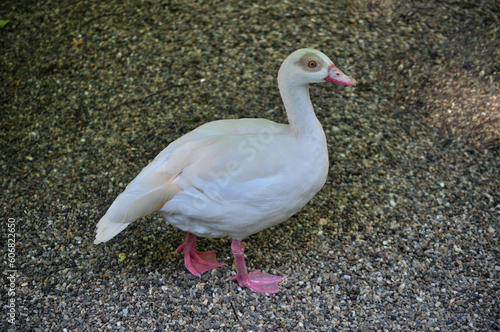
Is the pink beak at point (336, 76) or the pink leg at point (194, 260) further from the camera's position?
the pink leg at point (194, 260)

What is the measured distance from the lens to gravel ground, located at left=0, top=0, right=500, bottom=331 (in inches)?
133

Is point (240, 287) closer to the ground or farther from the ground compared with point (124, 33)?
closer to the ground

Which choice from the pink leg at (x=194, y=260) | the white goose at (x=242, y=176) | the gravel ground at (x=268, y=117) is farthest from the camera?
the pink leg at (x=194, y=260)

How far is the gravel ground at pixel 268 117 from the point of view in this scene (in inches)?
133

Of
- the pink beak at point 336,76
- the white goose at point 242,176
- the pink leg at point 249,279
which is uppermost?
the pink beak at point 336,76

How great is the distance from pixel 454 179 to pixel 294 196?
171cm

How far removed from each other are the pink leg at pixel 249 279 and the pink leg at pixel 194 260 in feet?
0.66

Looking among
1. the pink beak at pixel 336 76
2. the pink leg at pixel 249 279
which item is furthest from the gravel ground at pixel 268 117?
the pink beak at pixel 336 76

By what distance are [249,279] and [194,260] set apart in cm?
40

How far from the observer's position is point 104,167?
169 inches

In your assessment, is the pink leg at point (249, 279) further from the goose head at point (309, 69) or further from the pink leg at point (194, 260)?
the goose head at point (309, 69)

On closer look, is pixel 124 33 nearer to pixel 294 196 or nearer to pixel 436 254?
pixel 294 196

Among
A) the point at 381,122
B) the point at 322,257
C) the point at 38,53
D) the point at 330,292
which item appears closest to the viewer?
the point at 330,292

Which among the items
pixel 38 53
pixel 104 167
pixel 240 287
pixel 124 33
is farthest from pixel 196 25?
pixel 240 287
